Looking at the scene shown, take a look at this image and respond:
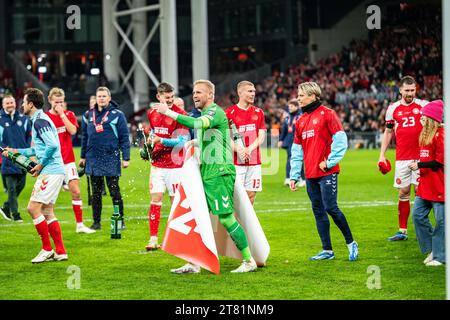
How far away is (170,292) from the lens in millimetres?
9289

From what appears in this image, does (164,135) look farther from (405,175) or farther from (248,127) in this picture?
(405,175)

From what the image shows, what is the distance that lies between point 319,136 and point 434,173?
4.69 ft

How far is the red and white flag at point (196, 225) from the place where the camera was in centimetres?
1009

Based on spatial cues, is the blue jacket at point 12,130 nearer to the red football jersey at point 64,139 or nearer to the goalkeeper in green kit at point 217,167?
the red football jersey at point 64,139

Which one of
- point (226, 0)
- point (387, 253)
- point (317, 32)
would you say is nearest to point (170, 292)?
point (387, 253)

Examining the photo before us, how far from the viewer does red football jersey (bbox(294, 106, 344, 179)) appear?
1088 centimetres

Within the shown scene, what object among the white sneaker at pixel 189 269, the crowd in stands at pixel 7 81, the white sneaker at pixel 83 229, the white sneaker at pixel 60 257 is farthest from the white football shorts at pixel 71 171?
the crowd in stands at pixel 7 81

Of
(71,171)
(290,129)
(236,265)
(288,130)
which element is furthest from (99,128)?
(288,130)

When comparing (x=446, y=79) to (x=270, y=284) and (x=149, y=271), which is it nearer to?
(x=270, y=284)

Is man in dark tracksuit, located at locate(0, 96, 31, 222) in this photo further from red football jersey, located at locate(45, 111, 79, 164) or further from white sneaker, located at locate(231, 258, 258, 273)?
white sneaker, located at locate(231, 258, 258, 273)

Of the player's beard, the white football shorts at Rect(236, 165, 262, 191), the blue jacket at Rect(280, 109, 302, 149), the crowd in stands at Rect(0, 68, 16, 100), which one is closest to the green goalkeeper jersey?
the white football shorts at Rect(236, 165, 262, 191)

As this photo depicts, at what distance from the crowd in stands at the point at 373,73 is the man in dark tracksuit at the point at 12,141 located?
25106 millimetres

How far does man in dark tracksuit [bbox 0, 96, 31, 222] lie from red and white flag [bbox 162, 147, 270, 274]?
22.2 feet

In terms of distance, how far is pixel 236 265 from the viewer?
1101 cm
